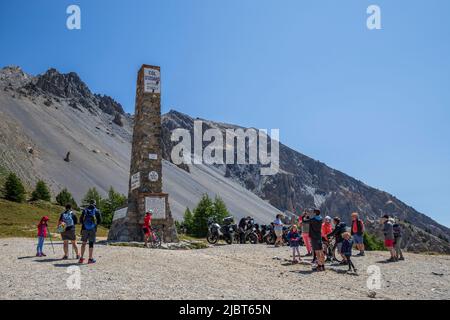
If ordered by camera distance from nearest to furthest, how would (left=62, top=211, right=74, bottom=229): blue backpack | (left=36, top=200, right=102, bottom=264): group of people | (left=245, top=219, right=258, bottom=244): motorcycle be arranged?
(left=36, top=200, right=102, bottom=264): group of people, (left=62, top=211, right=74, bottom=229): blue backpack, (left=245, top=219, right=258, bottom=244): motorcycle

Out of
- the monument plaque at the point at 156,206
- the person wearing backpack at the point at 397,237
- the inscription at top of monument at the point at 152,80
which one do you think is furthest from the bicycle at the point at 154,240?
the person wearing backpack at the point at 397,237

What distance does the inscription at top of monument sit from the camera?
24.2m

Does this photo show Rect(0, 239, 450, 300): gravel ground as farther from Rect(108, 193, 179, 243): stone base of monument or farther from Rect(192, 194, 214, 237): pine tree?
Rect(192, 194, 214, 237): pine tree

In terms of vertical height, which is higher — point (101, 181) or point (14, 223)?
point (101, 181)

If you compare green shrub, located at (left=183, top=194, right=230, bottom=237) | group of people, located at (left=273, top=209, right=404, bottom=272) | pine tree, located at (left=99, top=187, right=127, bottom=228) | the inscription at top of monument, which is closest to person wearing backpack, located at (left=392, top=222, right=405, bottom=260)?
group of people, located at (left=273, top=209, right=404, bottom=272)

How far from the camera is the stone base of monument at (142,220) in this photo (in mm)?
21938

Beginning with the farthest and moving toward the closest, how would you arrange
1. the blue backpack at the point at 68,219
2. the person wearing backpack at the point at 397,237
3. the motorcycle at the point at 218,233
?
1. the motorcycle at the point at 218,233
2. the person wearing backpack at the point at 397,237
3. the blue backpack at the point at 68,219

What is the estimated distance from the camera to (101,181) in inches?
3804

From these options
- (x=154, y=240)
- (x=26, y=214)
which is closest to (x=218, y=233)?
(x=154, y=240)

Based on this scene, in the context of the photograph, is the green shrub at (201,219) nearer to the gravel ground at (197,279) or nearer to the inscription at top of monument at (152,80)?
the inscription at top of monument at (152,80)

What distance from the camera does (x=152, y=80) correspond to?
24344mm
